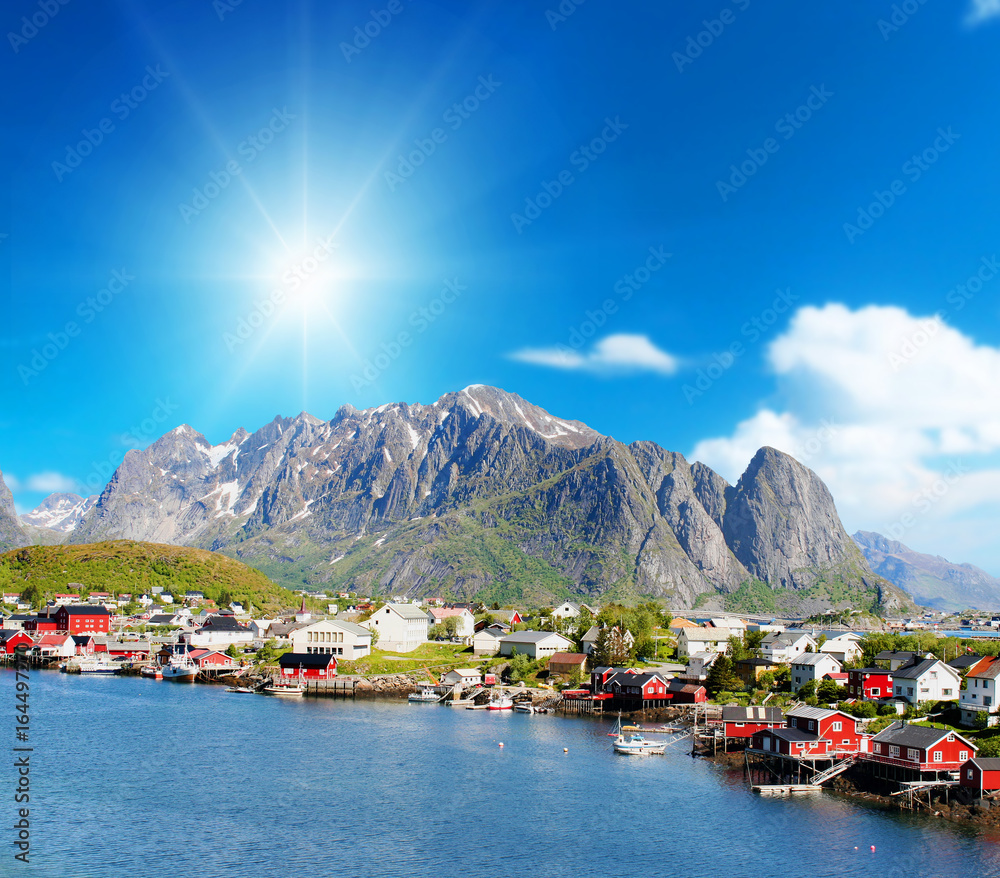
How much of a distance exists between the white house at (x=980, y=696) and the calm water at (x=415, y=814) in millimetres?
21762

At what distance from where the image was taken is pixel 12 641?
124 m

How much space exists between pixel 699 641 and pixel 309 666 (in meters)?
55.4

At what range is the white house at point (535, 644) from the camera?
111900mm

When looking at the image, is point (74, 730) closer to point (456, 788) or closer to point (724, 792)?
point (456, 788)

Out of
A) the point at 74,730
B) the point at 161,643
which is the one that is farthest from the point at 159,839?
the point at 161,643

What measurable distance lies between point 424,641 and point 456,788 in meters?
74.7

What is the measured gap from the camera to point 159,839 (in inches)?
1569

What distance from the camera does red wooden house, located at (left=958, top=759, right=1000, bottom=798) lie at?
2002 inches

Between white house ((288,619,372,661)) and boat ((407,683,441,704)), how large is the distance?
15293 millimetres

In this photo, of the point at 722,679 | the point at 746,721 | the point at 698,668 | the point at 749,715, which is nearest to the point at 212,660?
the point at 698,668

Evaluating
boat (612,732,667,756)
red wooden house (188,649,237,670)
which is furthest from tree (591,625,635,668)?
red wooden house (188,649,237,670)

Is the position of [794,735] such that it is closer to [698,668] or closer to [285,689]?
[698,668]

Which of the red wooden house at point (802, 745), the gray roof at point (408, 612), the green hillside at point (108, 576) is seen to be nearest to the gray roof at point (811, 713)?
the red wooden house at point (802, 745)

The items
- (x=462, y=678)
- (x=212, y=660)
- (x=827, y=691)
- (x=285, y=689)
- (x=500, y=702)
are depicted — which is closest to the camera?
(x=827, y=691)
